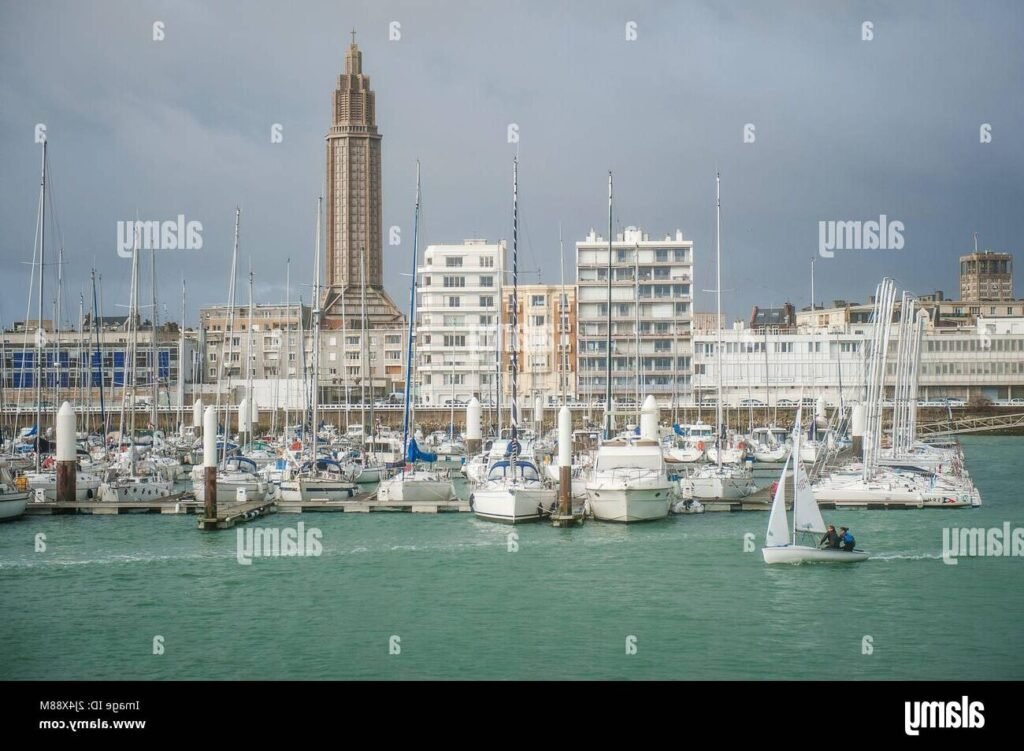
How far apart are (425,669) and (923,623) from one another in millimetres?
11921

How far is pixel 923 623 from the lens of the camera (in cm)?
3000

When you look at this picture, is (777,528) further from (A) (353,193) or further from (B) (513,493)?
(A) (353,193)

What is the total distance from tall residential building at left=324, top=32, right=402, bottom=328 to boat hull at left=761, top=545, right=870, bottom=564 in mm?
120281

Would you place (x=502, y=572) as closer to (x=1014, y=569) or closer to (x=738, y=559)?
(x=738, y=559)

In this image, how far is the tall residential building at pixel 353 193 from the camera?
15712 cm

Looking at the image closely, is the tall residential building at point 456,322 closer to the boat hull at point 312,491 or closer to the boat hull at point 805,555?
the boat hull at point 312,491
